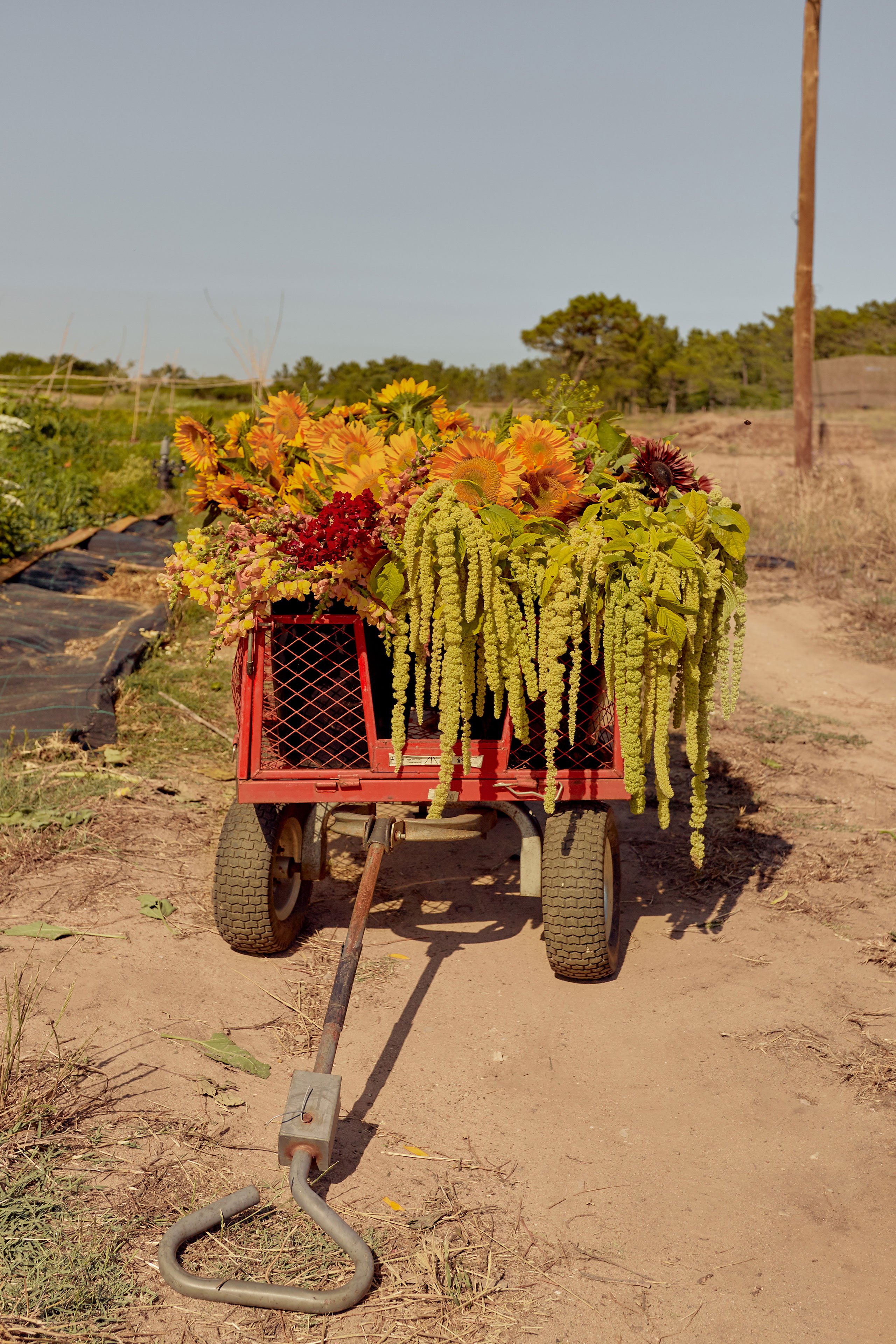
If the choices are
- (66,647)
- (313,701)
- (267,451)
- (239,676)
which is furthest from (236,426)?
(66,647)

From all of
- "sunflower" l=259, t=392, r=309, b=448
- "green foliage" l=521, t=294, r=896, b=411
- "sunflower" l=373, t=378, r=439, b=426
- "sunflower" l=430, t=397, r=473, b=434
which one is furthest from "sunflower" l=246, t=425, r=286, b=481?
"green foliage" l=521, t=294, r=896, b=411

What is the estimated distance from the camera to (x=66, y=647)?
5.92 meters

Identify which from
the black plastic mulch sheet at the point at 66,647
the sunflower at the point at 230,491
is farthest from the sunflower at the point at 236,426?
the black plastic mulch sheet at the point at 66,647

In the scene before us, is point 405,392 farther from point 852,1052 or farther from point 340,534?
point 852,1052

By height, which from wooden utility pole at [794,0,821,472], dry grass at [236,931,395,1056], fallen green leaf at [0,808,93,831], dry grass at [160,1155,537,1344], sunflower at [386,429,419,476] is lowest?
dry grass at [160,1155,537,1344]

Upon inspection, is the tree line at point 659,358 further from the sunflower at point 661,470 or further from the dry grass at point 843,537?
the sunflower at point 661,470

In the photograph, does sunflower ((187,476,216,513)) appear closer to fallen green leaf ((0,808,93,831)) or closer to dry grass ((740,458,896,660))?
fallen green leaf ((0,808,93,831))

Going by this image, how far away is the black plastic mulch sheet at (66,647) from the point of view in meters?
5.02

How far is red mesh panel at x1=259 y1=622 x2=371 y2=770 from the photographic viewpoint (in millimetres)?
3102

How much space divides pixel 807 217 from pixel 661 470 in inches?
472

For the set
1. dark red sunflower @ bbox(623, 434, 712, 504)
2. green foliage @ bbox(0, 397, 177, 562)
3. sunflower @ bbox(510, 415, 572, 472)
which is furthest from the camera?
green foliage @ bbox(0, 397, 177, 562)

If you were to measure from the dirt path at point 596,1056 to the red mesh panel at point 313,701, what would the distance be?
728 millimetres

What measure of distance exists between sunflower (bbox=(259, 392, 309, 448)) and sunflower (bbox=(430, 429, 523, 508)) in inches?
30.1

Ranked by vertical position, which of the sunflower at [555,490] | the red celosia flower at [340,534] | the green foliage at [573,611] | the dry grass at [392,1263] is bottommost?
the dry grass at [392,1263]
